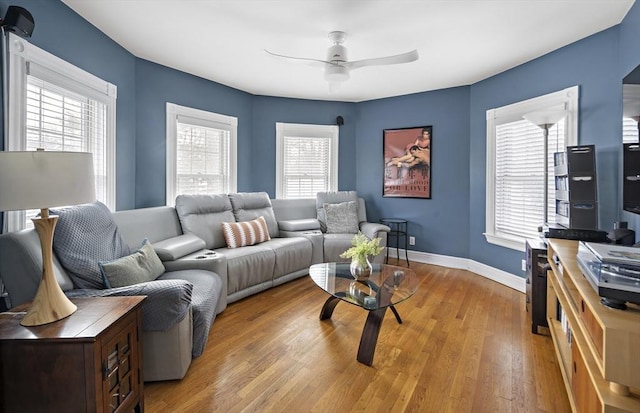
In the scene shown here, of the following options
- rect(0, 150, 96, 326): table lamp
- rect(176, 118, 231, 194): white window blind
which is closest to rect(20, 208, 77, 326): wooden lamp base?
rect(0, 150, 96, 326): table lamp

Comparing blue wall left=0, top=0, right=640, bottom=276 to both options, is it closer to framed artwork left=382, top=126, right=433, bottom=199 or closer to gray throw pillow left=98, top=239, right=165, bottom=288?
framed artwork left=382, top=126, right=433, bottom=199

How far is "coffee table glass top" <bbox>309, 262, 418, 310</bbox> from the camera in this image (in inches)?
89.8

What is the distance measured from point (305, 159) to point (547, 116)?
3303 mm

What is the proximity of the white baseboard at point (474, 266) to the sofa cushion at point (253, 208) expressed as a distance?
2164mm

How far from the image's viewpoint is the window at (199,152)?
3.90 m

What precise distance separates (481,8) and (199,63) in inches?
114

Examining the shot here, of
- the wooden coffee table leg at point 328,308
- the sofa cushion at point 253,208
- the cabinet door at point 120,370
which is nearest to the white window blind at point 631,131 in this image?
the wooden coffee table leg at point 328,308

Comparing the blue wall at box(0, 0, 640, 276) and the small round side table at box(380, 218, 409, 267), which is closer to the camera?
the blue wall at box(0, 0, 640, 276)

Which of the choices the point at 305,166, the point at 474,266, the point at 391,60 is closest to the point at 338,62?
the point at 391,60

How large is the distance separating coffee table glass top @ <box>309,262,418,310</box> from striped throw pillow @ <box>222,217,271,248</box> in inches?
43.0

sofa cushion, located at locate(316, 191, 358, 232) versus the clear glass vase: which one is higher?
sofa cushion, located at locate(316, 191, 358, 232)

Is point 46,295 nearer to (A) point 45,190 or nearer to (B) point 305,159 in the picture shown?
(A) point 45,190

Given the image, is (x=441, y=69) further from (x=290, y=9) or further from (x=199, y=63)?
(x=199, y=63)

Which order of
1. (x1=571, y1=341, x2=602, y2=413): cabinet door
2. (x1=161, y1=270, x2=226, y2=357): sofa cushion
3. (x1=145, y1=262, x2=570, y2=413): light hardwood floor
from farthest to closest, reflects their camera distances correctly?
(x1=161, y1=270, x2=226, y2=357): sofa cushion, (x1=145, y1=262, x2=570, y2=413): light hardwood floor, (x1=571, y1=341, x2=602, y2=413): cabinet door
